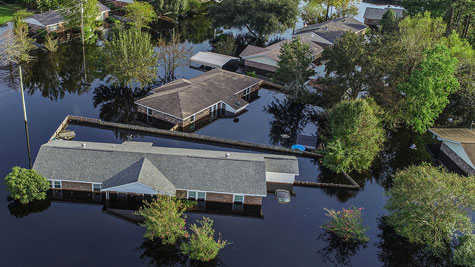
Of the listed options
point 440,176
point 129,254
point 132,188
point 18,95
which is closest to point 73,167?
→ point 132,188

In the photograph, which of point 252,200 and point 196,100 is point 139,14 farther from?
point 252,200

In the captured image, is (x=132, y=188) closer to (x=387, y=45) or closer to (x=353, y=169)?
(x=353, y=169)

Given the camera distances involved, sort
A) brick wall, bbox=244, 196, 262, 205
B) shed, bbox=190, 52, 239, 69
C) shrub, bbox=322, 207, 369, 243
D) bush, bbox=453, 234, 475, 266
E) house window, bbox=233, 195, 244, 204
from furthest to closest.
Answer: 1. shed, bbox=190, 52, 239, 69
2. brick wall, bbox=244, 196, 262, 205
3. house window, bbox=233, 195, 244, 204
4. shrub, bbox=322, 207, 369, 243
5. bush, bbox=453, 234, 475, 266

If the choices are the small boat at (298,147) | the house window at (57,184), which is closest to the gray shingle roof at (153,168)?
the house window at (57,184)

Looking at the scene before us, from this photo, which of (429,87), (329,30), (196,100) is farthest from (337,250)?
(329,30)

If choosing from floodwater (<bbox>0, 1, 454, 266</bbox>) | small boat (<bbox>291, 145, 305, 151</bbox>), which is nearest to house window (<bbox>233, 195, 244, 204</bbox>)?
floodwater (<bbox>0, 1, 454, 266</bbox>)

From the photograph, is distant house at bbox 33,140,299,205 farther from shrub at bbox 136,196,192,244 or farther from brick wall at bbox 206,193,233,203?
shrub at bbox 136,196,192,244
